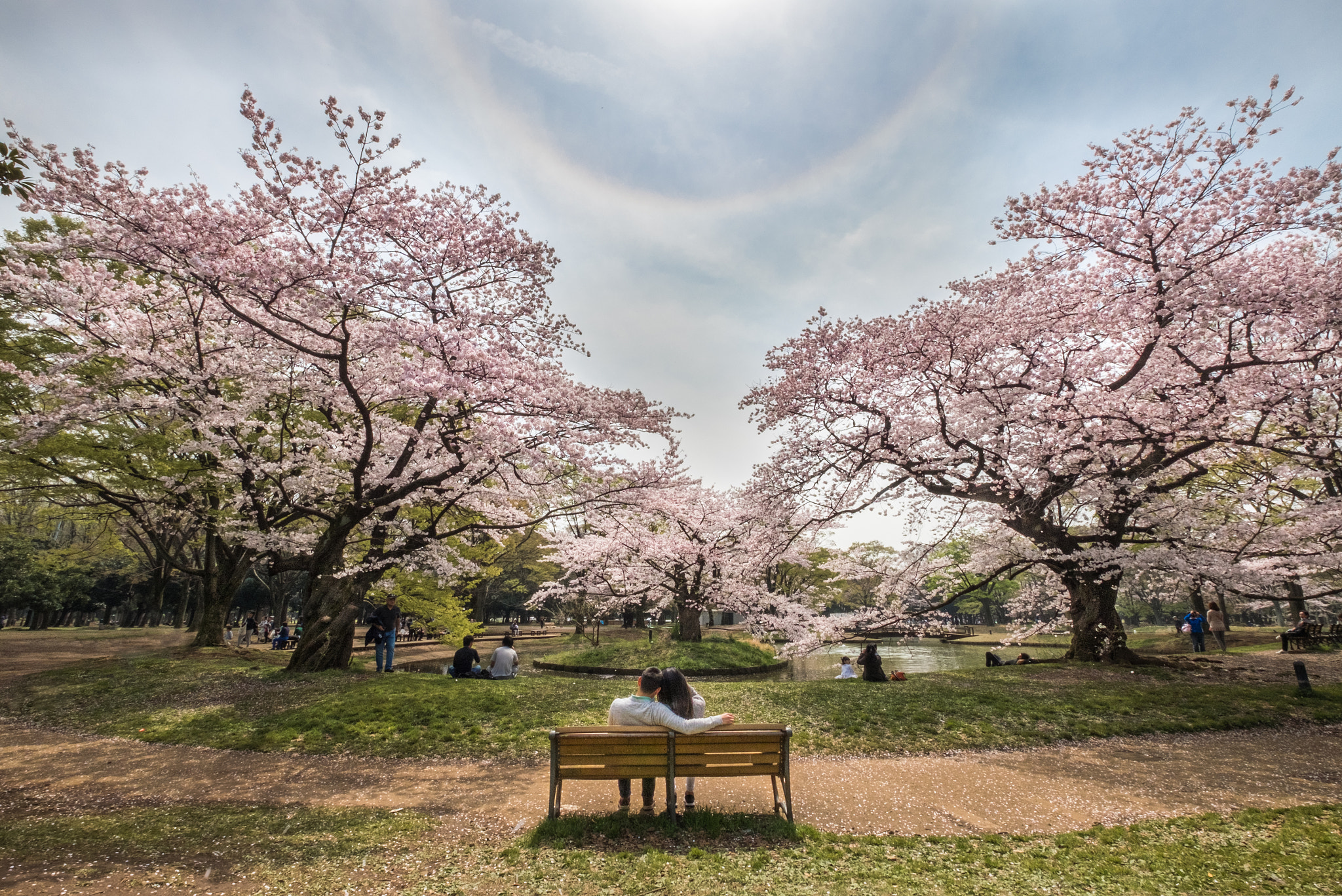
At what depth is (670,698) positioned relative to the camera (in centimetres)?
515

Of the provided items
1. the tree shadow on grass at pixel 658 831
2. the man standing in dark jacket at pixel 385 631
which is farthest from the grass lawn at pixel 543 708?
the tree shadow on grass at pixel 658 831

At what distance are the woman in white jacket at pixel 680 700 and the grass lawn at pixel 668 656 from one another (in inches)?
550

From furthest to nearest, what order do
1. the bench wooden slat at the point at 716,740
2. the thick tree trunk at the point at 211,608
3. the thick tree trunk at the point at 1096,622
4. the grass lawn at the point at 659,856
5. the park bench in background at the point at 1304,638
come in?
the thick tree trunk at the point at 211,608 → the park bench in background at the point at 1304,638 → the thick tree trunk at the point at 1096,622 → the bench wooden slat at the point at 716,740 → the grass lawn at the point at 659,856

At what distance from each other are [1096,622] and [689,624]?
44.5 ft

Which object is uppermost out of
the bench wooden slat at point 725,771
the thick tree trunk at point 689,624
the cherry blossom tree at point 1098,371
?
the cherry blossom tree at point 1098,371

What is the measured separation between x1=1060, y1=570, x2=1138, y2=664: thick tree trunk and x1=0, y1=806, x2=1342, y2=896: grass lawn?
8629 mm

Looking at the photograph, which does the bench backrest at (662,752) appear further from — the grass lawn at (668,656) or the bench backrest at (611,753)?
the grass lawn at (668,656)

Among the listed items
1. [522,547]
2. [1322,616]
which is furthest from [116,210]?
[1322,616]

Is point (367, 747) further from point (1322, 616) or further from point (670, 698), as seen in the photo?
point (1322, 616)

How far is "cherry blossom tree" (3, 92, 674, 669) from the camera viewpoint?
7504 mm

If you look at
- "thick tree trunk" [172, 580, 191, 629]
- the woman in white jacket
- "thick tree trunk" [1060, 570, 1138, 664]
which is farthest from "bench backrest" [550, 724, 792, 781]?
"thick tree trunk" [172, 580, 191, 629]

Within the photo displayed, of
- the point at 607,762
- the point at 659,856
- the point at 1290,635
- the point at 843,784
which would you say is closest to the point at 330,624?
the point at 607,762

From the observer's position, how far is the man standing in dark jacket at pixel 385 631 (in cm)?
1311

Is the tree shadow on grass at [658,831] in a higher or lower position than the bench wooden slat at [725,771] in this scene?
lower
